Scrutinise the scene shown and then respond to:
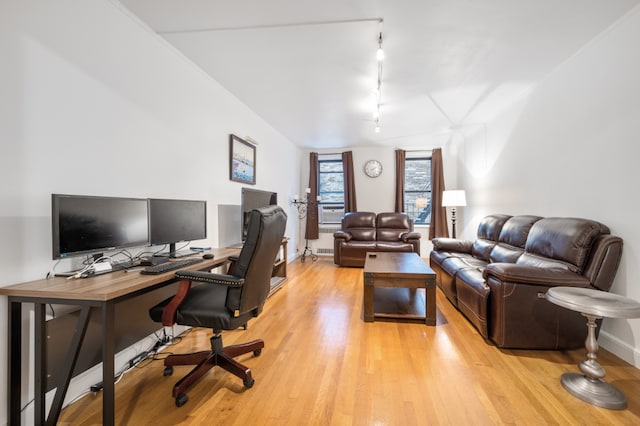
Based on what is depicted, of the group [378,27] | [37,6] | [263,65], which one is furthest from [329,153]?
[37,6]

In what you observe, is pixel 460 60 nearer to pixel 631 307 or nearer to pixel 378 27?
pixel 378 27

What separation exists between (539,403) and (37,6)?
349cm

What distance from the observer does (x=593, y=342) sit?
1.60 meters

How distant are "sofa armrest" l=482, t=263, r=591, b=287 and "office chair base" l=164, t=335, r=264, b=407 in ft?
6.49

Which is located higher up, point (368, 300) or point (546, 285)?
point (546, 285)

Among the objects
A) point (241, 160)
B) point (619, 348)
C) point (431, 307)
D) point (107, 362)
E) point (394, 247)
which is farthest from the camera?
point (394, 247)

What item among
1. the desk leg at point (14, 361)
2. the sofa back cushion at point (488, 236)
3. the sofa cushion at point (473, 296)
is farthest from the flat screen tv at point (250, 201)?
the sofa back cushion at point (488, 236)

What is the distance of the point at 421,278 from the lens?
2.54m

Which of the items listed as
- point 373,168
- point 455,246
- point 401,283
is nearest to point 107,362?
point 401,283

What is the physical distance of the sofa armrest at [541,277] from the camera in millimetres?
1924

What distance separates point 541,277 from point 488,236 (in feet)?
5.83

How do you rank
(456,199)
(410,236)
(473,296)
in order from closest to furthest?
(473,296)
(456,199)
(410,236)

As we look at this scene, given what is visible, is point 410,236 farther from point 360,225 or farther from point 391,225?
point 360,225

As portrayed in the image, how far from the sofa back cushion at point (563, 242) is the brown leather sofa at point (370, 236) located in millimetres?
2303
